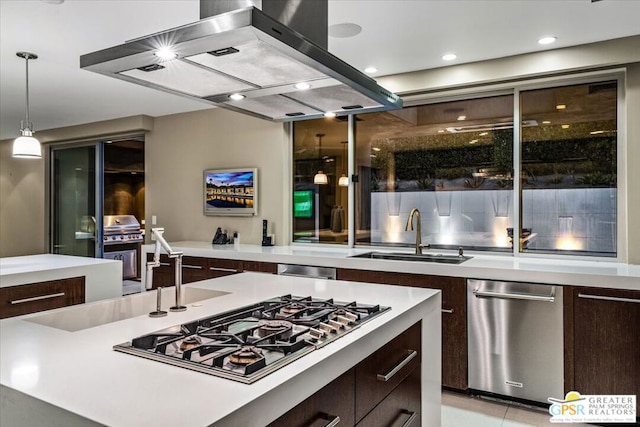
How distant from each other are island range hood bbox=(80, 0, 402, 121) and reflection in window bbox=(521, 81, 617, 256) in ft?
6.30

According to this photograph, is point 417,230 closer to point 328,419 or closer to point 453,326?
point 453,326

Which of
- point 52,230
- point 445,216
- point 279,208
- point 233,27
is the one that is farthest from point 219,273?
point 52,230

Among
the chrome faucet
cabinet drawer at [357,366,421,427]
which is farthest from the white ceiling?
cabinet drawer at [357,366,421,427]

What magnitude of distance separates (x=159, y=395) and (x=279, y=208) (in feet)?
12.3

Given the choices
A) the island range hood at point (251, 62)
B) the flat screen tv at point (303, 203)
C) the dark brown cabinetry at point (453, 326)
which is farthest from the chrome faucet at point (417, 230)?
the island range hood at point (251, 62)

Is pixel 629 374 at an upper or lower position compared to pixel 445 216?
lower

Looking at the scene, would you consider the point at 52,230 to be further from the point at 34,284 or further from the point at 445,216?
the point at 445,216

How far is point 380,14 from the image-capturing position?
106 inches

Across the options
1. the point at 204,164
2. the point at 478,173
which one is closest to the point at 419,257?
the point at 478,173

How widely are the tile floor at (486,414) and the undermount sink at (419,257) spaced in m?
0.97

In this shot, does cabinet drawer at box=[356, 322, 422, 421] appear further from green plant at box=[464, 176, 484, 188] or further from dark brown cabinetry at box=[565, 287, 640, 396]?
green plant at box=[464, 176, 484, 188]

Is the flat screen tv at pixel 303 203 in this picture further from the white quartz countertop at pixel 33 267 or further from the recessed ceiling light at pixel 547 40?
the recessed ceiling light at pixel 547 40

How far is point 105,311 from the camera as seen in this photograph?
180 centimetres

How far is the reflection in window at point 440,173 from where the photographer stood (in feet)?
12.1
